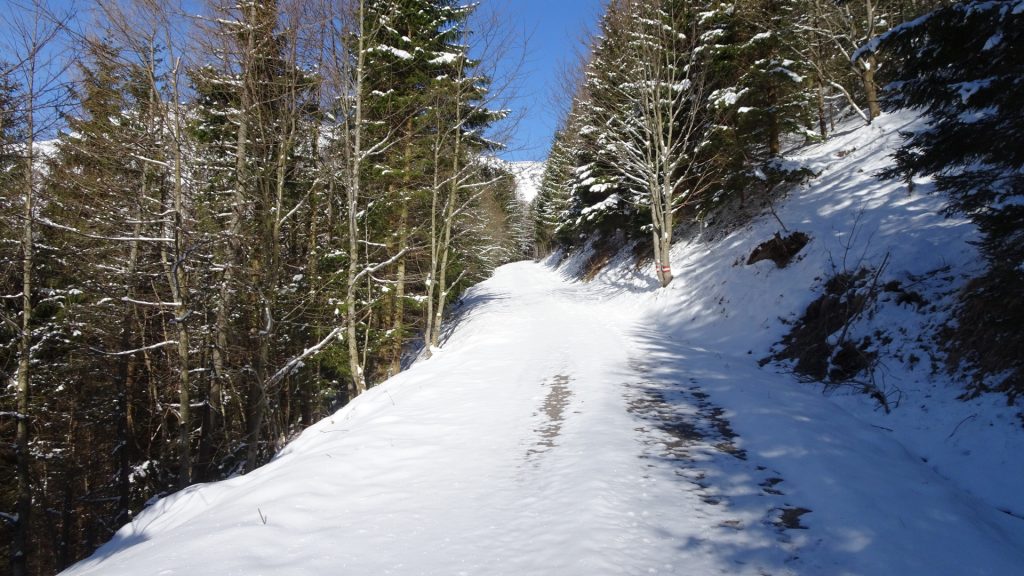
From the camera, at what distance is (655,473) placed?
4.04 meters

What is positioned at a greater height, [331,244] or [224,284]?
[331,244]

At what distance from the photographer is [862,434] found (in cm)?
496

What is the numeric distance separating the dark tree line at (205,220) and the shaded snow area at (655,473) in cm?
386

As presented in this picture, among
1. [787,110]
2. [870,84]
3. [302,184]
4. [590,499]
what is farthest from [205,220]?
[870,84]

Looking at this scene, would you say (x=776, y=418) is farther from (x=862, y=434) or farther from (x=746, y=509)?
(x=746, y=509)

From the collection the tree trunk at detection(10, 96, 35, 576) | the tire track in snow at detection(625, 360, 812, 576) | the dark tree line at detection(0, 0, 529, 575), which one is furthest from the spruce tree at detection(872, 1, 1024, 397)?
the tree trunk at detection(10, 96, 35, 576)

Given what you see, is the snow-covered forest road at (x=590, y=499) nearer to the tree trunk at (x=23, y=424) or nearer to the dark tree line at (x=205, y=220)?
the dark tree line at (x=205, y=220)

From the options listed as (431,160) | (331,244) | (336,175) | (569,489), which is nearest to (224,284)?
(336,175)

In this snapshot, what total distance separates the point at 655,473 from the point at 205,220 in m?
8.80

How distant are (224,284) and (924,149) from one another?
11.2 meters

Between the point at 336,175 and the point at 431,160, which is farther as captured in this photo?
the point at 431,160

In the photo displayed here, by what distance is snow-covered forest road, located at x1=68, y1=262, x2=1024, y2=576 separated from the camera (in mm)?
2863

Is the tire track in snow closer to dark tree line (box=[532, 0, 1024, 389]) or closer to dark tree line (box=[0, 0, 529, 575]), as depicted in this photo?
dark tree line (box=[532, 0, 1024, 389])

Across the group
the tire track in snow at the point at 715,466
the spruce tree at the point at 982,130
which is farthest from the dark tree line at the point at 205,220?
the spruce tree at the point at 982,130
